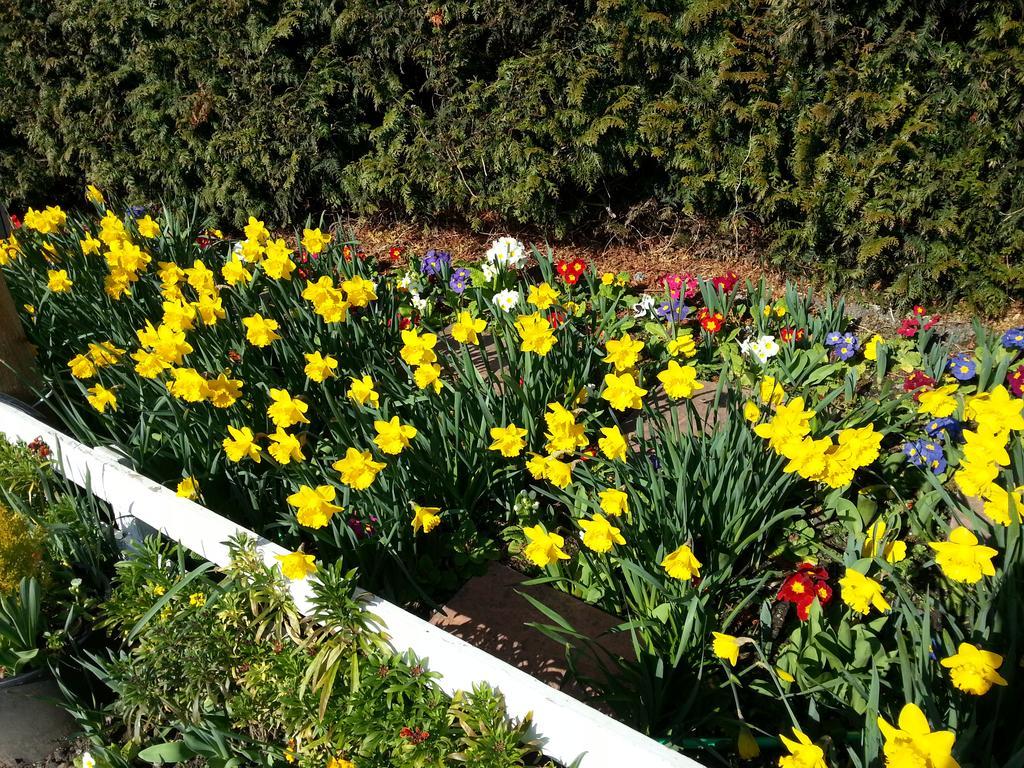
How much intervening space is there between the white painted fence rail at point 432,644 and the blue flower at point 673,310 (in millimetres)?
2009

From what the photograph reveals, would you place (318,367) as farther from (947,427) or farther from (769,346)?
(947,427)

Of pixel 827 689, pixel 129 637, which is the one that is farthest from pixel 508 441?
pixel 129 637

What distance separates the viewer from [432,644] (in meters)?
1.79

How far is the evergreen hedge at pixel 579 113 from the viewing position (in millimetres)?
3086

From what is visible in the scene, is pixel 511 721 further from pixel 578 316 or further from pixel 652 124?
pixel 652 124

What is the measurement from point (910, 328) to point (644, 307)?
46.3 inches

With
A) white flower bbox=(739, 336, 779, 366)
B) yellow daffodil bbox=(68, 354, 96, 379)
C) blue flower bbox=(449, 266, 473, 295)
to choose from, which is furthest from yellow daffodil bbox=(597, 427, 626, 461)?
blue flower bbox=(449, 266, 473, 295)

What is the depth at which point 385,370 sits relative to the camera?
2.80 meters

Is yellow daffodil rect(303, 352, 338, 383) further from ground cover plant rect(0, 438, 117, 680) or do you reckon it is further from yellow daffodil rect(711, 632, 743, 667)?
yellow daffodil rect(711, 632, 743, 667)

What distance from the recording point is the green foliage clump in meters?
2.02

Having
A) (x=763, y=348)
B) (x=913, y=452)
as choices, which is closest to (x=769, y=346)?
(x=763, y=348)

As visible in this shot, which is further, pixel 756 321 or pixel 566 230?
pixel 566 230

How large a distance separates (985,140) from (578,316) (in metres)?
1.85

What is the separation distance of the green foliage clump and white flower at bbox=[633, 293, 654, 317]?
262cm
